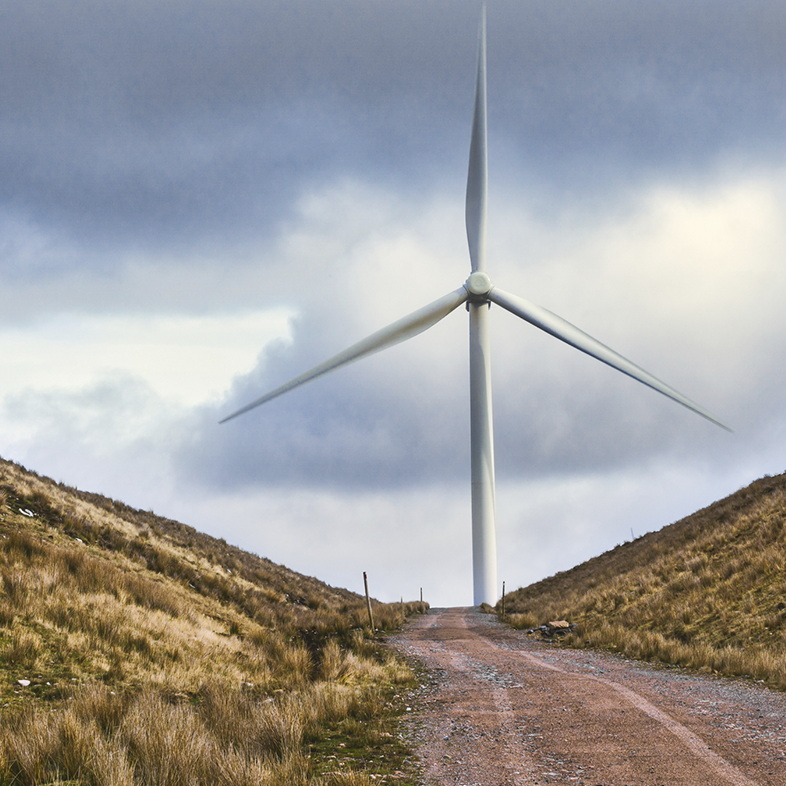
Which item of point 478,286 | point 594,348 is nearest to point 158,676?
point 594,348

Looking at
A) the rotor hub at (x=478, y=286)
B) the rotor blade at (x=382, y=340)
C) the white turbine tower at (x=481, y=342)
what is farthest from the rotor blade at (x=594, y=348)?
the rotor blade at (x=382, y=340)

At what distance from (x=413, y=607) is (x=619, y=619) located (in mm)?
23166

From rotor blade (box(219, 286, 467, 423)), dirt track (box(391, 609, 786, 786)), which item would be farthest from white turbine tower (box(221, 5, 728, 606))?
dirt track (box(391, 609, 786, 786))

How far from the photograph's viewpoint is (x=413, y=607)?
1986 inches

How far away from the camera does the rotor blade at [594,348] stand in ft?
131

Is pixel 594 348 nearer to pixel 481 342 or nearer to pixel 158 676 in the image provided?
pixel 481 342

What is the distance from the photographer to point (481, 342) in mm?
44781

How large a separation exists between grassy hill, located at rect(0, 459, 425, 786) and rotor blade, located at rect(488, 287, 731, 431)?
64.9ft

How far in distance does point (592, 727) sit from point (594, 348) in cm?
3190

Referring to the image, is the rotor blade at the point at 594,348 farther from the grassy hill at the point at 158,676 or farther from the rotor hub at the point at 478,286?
the grassy hill at the point at 158,676

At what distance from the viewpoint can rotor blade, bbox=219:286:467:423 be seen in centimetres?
3841

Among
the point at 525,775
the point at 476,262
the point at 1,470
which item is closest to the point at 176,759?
the point at 525,775

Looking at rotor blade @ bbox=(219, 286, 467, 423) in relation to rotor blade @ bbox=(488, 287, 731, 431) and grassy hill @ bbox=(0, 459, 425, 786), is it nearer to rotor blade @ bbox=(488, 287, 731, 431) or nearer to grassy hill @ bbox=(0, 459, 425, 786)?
rotor blade @ bbox=(488, 287, 731, 431)

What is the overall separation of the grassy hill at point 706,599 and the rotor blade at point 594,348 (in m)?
6.90
